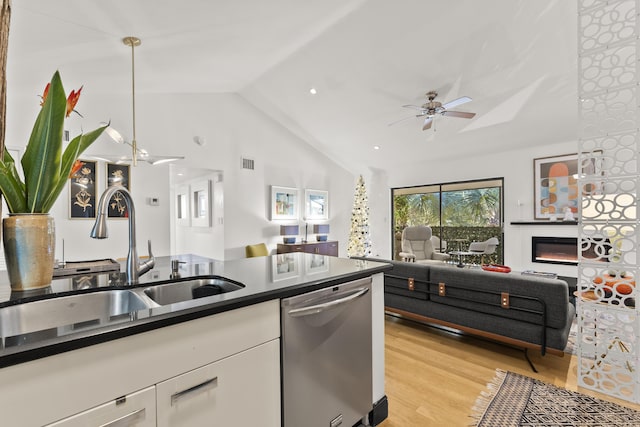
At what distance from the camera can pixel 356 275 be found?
168cm

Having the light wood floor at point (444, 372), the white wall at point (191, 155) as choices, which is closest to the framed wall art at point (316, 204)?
the white wall at point (191, 155)

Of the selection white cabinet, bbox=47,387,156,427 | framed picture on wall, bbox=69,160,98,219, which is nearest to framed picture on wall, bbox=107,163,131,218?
framed picture on wall, bbox=69,160,98,219

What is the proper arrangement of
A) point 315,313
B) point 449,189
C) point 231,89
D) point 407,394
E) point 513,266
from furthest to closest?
point 449,189 < point 513,266 < point 231,89 < point 407,394 < point 315,313

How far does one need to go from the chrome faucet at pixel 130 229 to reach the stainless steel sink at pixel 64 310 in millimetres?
98

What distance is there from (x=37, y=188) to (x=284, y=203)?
5.38 metres

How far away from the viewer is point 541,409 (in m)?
2.01

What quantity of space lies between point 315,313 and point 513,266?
235 inches

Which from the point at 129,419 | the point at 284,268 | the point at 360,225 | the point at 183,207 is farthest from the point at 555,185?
the point at 183,207

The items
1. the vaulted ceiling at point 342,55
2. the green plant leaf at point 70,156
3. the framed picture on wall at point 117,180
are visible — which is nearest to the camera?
the green plant leaf at point 70,156

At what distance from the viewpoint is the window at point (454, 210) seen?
6.43 meters

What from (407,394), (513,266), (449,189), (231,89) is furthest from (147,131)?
(513,266)

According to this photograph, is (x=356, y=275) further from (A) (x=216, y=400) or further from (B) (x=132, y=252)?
(B) (x=132, y=252)

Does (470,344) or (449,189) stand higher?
(449,189)

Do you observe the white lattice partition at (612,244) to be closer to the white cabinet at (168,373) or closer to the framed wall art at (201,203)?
the white cabinet at (168,373)
